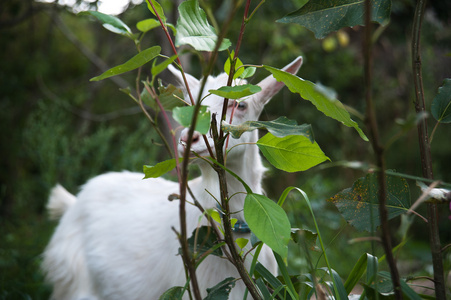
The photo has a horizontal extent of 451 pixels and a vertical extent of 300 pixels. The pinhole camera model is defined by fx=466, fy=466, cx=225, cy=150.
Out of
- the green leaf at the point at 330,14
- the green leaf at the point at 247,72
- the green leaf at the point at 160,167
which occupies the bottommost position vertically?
the green leaf at the point at 160,167

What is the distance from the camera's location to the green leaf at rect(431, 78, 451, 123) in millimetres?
1343

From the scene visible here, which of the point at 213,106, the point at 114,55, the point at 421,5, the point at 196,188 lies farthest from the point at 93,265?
the point at 114,55

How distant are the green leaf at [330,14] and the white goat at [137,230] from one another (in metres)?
0.64

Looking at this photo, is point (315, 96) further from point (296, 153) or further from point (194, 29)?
point (194, 29)

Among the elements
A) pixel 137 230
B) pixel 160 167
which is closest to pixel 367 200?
pixel 160 167

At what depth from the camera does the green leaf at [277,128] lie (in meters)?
1.13

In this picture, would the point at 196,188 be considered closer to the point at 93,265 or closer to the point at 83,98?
the point at 93,265

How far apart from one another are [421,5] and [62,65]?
7217 mm

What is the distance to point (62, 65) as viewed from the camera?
25.2ft

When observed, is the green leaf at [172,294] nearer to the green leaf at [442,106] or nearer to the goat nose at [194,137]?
the goat nose at [194,137]

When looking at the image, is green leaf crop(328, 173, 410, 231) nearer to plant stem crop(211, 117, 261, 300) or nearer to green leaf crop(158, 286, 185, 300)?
plant stem crop(211, 117, 261, 300)

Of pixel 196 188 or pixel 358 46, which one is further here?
pixel 358 46

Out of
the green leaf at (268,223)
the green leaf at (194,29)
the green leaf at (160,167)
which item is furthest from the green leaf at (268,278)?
the green leaf at (194,29)

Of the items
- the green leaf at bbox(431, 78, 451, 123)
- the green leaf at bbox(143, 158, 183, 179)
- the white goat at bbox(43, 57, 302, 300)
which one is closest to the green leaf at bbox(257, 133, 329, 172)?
the green leaf at bbox(143, 158, 183, 179)
